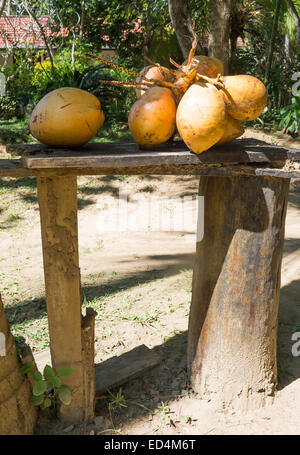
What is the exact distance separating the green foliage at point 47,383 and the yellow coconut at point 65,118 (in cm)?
99

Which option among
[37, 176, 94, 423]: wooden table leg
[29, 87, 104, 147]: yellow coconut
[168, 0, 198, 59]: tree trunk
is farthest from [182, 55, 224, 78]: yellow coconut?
[168, 0, 198, 59]: tree trunk

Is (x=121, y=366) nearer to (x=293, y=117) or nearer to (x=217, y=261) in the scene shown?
(x=217, y=261)

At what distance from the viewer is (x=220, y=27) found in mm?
5758

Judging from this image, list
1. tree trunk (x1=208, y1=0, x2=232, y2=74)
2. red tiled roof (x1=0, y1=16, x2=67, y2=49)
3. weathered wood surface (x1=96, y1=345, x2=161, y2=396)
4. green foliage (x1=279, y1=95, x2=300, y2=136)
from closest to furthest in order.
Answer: weathered wood surface (x1=96, y1=345, x2=161, y2=396), tree trunk (x1=208, y1=0, x2=232, y2=74), green foliage (x1=279, y1=95, x2=300, y2=136), red tiled roof (x1=0, y1=16, x2=67, y2=49)

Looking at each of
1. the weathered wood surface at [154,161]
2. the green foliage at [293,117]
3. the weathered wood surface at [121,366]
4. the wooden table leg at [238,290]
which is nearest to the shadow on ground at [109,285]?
the weathered wood surface at [121,366]

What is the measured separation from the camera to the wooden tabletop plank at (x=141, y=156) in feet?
4.50

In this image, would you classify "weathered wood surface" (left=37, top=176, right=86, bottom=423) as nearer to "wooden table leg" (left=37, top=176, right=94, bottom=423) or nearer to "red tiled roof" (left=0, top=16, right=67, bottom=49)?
"wooden table leg" (left=37, top=176, right=94, bottom=423)

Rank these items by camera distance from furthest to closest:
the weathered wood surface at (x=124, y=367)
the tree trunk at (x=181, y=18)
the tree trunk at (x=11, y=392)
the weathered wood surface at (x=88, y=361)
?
1. the tree trunk at (x=181, y=18)
2. the weathered wood surface at (x=124, y=367)
3. the weathered wood surface at (x=88, y=361)
4. the tree trunk at (x=11, y=392)

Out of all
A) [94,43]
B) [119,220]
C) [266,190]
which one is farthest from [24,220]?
[94,43]

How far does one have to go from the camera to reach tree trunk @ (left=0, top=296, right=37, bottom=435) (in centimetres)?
173

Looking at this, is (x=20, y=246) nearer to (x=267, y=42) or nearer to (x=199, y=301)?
(x=199, y=301)

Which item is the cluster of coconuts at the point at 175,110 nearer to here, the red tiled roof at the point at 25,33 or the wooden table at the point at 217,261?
the wooden table at the point at 217,261

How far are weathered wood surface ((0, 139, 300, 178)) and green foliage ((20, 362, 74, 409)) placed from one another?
2.94ft

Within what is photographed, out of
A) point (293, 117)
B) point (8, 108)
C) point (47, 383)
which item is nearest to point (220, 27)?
point (293, 117)
